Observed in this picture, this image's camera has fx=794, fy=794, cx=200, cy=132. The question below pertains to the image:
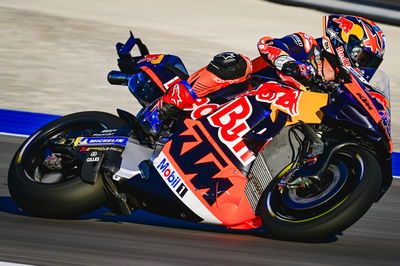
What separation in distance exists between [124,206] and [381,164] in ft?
5.49

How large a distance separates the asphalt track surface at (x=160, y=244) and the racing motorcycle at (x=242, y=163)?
4.8 inches

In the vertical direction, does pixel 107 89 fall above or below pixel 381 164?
below

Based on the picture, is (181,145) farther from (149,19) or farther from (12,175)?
(149,19)

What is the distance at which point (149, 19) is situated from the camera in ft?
50.9

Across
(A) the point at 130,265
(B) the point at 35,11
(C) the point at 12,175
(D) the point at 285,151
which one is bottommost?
(B) the point at 35,11

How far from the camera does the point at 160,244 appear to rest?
4750mm

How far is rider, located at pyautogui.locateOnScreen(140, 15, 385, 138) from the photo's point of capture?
504 centimetres

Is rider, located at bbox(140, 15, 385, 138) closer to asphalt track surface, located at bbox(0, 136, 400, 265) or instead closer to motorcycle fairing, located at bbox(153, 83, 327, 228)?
motorcycle fairing, located at bbox(153, 83, 327, 228)

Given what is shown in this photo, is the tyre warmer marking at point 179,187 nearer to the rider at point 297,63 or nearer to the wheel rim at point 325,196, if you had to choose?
the rider at point 297,63

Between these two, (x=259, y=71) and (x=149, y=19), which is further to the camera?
(x=149, y=19)

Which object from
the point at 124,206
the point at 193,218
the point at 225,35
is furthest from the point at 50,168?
the point at 225,35

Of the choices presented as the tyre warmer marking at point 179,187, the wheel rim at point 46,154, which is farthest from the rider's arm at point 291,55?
the wheel rim at point 46,154

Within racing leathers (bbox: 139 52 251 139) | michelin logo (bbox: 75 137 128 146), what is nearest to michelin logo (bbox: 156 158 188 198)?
racing leathers (bbox: 139 52 251 139)

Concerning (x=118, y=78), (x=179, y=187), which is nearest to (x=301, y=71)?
(x=179, y=187)
